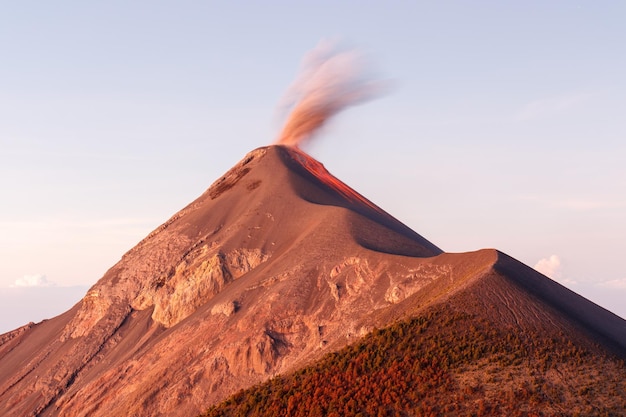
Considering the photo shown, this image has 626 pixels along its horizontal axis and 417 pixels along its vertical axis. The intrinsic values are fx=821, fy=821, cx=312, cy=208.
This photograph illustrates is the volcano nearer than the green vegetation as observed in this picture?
No

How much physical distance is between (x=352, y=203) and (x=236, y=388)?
44987mm

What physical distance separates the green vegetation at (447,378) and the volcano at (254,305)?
3.07 ft

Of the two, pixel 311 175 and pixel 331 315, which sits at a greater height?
pixel 311 175

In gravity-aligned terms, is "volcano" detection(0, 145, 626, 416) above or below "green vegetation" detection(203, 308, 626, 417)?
above

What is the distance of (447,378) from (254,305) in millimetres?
32250

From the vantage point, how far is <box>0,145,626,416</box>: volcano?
67000 mm

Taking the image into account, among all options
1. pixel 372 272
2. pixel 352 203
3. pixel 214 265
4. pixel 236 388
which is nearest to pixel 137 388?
pixel 236 388

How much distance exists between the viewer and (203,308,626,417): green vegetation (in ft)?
172

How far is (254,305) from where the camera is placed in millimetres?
83750

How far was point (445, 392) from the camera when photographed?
53.8 meters

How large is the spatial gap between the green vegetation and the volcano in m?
0.94

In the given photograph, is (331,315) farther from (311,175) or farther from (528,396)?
(311,175)

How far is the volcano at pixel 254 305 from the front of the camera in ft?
220

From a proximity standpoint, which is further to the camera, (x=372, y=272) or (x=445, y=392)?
(x=372, y=272)
